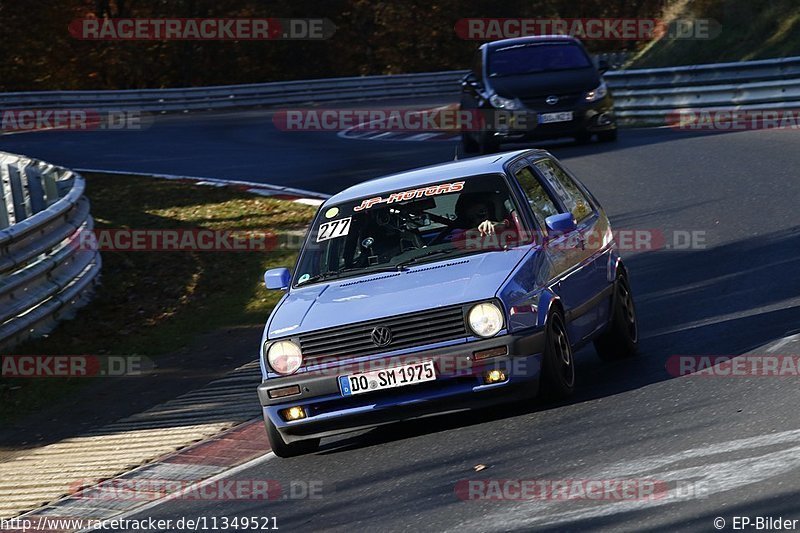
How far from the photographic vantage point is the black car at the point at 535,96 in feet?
71.3

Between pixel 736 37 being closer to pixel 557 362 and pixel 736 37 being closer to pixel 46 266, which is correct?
pixel 46 266

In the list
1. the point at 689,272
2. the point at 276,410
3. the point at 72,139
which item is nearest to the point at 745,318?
the point at 689,272

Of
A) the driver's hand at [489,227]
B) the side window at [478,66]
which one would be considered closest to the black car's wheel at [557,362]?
the driver's hand at [489,227]

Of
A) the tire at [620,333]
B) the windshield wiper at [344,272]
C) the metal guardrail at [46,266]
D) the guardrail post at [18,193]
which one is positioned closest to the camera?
the windshield wiper at [344,272]

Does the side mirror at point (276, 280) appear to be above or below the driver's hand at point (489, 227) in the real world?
below

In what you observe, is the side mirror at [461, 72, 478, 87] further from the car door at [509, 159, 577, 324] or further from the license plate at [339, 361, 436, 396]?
the license plate at [339, 361, 436, 396]

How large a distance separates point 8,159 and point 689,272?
33.3 ft

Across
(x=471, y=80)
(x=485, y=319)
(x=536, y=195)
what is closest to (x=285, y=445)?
(x=485, y=319)

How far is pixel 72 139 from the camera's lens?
31.7m

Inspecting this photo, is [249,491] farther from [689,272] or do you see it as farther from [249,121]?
[249,121]
